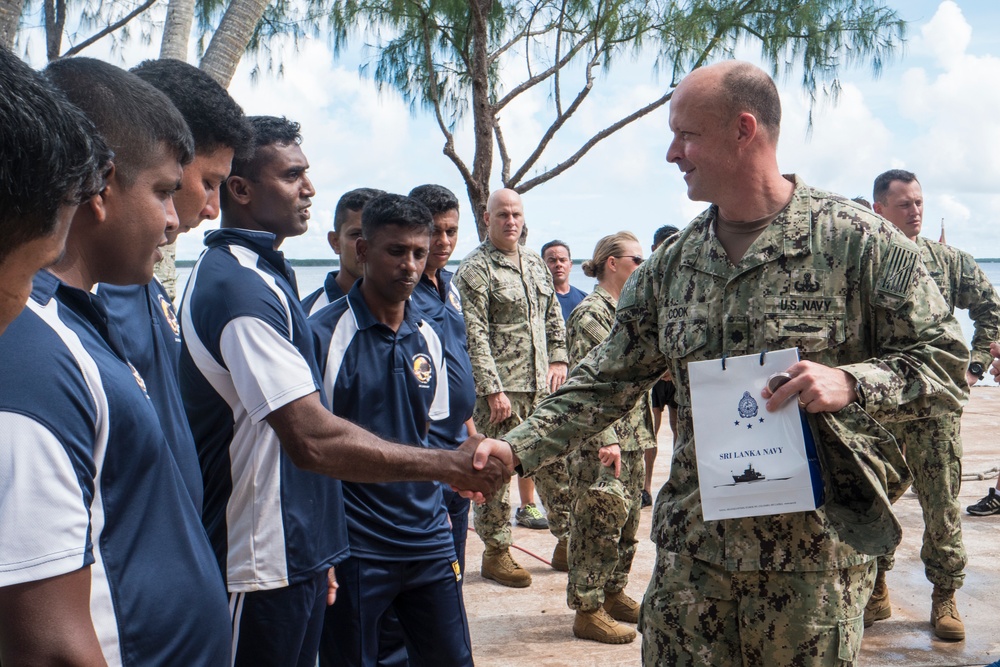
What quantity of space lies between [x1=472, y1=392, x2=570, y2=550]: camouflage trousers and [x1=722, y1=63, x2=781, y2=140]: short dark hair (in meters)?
3.46

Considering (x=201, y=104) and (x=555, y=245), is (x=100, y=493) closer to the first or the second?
(x=201, y=104)

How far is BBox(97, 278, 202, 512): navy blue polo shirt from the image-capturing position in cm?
185

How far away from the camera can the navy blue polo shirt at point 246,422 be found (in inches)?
99.7

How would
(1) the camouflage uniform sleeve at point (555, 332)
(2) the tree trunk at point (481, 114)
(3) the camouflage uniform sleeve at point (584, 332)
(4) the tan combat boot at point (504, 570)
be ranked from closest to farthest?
(3) the camouflage uniform sleeve at point (584, 332) < (4) the tan combat boot at point (504, 570) < (1) the camouflage uniform sleeve at point (555, 332) < (2) the tree trunk at point (481, 114)

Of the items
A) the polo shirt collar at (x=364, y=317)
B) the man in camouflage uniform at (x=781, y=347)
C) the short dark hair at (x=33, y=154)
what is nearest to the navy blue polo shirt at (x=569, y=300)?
the polo shirt collar at (x=364, y=317)

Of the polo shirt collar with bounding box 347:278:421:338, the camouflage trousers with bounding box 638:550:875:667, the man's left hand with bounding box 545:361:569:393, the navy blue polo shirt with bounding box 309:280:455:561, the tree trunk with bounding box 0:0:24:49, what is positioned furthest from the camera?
the man's left hand with bounding box 545:361:569:393

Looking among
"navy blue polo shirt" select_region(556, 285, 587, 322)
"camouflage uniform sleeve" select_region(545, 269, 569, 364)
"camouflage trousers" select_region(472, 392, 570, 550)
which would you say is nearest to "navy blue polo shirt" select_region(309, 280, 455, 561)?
"camouflage trousers" select_region(472, 392, 570, 550)

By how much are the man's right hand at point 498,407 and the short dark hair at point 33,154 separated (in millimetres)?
5117

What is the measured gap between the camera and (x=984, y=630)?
502 centimetres

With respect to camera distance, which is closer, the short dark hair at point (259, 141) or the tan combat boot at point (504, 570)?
the short dark hair at point (259, 141)

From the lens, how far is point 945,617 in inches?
193

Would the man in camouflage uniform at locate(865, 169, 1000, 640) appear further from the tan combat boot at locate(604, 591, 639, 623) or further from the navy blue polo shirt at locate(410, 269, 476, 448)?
the navy blue polo shirt at locate(410, 269, 476, 448)

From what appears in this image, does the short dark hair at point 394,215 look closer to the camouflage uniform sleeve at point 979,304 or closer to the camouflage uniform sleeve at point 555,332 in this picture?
the camouflage uniform sleeve at point 555,332

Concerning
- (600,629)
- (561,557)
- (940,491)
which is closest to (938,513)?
(940,491)
